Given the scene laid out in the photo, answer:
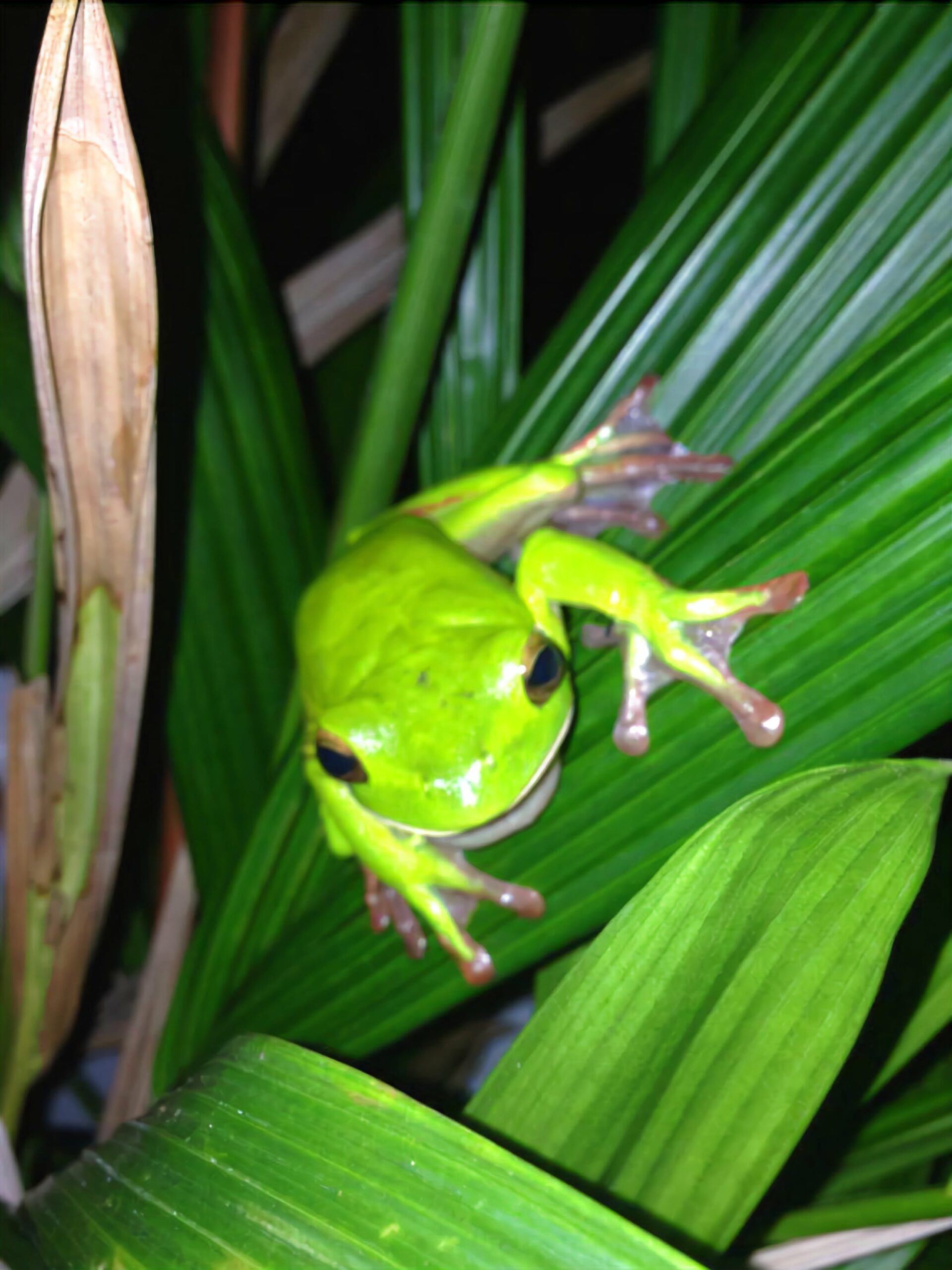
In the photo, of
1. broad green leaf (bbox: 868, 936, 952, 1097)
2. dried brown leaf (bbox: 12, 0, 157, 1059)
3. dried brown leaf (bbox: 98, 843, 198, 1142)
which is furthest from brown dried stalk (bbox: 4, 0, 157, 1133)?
broad green leaf (bbox: 868, 936, 952, 1097)

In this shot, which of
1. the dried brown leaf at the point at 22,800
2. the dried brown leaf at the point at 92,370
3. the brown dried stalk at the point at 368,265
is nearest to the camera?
the dried brown leaf at the point at 92,370

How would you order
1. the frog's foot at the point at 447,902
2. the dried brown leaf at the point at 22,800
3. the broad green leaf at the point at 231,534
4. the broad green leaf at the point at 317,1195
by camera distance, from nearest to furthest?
the broad green leaf at the point at 317,1195 < the frog's foot at the point at 447,902 < the dried brown leaf at the point at 22,800 < the broad green leaf at the point at 231,534

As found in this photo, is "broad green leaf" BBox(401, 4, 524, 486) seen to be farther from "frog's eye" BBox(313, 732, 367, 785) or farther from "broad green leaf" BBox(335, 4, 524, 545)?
"frog's eye" BBox(313, 732, 367, 785)

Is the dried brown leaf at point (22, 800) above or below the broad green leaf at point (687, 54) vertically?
below

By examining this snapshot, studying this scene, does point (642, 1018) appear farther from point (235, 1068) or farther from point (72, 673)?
point (72, 673)

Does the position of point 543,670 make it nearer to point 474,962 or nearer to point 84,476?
point 474,962

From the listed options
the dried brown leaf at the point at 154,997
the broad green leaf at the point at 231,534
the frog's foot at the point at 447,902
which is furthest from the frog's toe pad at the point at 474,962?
the dried brown leaf at the point at 154,997

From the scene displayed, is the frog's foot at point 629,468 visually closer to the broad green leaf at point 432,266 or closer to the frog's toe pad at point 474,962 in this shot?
the broad green leaf at point 432,266

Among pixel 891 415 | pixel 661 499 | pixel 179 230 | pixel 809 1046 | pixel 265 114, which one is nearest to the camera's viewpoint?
pixel 809 1046

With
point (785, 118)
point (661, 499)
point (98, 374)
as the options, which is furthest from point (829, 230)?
point (98, 374)
